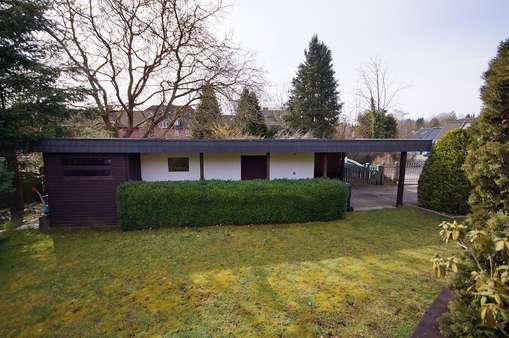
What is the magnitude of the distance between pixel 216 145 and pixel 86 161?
152 inches

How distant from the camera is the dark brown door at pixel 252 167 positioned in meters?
10.0

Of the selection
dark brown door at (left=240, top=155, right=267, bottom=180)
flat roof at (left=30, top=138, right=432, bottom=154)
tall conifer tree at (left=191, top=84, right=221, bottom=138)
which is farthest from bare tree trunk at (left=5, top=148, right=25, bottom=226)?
tall conifer tree at (left=191, top=84, right=221, bottom=138)

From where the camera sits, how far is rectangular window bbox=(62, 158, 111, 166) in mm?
7031

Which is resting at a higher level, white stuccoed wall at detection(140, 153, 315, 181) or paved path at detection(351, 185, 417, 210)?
white stuccoed wall at detection(140, 153, 315, 181)

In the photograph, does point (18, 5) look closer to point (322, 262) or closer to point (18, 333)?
point (18, 333)

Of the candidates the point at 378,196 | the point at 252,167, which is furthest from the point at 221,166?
the point at 378,196

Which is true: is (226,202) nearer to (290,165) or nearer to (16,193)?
(290,165)

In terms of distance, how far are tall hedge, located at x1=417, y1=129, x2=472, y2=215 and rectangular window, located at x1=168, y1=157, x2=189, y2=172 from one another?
29.3 ft

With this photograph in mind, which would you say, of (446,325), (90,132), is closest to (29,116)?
(90,132)

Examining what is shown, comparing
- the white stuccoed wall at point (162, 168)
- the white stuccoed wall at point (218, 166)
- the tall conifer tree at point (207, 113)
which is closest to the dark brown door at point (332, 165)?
the white stuccoed wall at point (218, 166)

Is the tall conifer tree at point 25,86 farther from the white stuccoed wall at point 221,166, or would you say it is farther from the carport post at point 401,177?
the carport post at point 401,177

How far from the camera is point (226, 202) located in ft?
24.0

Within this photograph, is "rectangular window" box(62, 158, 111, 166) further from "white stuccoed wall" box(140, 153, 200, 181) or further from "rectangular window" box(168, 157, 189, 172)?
"rectangular window" box(168, 157, 189, 172)

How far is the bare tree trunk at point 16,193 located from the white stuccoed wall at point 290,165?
8832 mm
